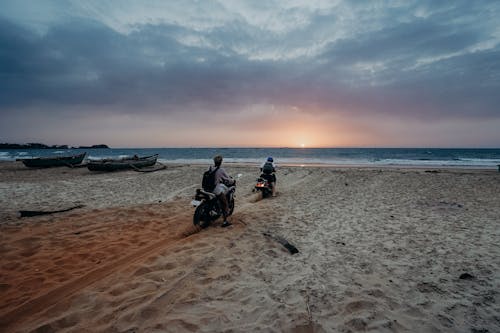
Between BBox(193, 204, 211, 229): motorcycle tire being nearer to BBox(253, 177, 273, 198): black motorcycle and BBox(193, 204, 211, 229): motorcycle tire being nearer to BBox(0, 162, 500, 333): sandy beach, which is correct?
BBox(0, 162, 500, 333): sandy beach

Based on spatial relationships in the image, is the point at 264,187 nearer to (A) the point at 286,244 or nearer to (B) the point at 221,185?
(B) the point at 221,185

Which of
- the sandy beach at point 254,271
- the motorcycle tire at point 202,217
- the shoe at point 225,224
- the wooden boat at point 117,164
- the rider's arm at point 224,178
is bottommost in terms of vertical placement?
the sandy beach at point 254,271

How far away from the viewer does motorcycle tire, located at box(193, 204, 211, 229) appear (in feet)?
24.1

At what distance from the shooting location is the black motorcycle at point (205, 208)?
729 centimetres

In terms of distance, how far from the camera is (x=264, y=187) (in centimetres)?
1230

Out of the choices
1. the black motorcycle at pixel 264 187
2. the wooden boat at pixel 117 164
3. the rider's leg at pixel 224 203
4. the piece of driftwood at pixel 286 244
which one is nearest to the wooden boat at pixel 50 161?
the wooden boat at pixel 117 164

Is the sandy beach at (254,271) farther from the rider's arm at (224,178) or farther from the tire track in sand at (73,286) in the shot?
the rider's arm at (224,178)

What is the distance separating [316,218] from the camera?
8.43m

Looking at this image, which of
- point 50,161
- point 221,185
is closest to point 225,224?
point 221,185

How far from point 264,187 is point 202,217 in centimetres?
520

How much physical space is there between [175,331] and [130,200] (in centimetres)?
978

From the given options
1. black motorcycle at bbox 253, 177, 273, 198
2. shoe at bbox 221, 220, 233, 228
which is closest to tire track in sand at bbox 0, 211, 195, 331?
shoe at bbox 221, 220, 233, 228

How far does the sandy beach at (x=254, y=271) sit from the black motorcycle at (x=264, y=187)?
2736 millimetres

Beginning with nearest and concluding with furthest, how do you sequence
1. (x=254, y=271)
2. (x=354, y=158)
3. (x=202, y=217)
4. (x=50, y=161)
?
(x=254, y=271) → (x=202, y=217) → (x=50, y=161) → (x=354, y=158)
